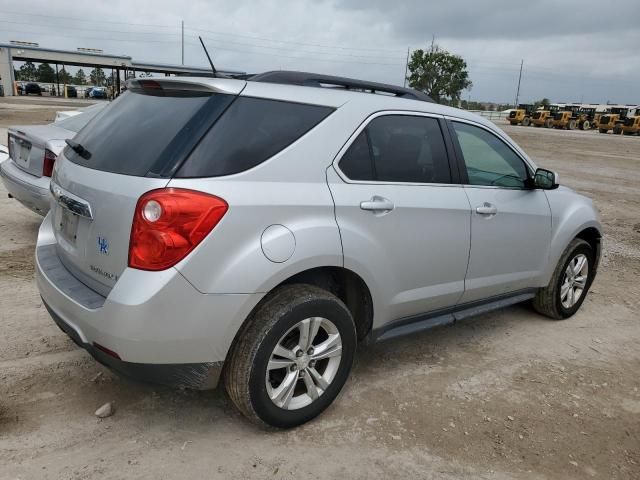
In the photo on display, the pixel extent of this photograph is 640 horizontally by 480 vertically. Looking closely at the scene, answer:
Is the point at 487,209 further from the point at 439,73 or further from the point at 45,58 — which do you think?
the point at 45,58

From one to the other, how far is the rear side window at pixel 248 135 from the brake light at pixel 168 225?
131mm

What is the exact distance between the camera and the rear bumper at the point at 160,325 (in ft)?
7.64

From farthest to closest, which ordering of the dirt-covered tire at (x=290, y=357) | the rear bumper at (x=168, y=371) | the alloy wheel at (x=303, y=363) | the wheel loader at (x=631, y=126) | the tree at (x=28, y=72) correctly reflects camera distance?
1. the tree at (x=28, y=72)
2. the wheel loader at (x=631, y=126)
3. the alloy wheel at (x=303, y=363)
4. the dirt-covered tire at (x=290, y=357)
5. the rear bumper at (x=168, y=371)

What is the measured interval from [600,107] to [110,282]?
256 ft

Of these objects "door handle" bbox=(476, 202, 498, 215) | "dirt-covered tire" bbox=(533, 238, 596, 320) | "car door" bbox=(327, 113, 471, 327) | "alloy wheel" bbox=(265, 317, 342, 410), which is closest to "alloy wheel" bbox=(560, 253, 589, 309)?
"dirt-covered tire" bbox=(533, 238, 596, 320)

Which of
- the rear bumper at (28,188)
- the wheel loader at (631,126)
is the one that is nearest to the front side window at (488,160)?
the rear bumper at (28,188)

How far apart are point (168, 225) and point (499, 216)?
235 centimetres

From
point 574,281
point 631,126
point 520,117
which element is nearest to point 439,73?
point 520,117

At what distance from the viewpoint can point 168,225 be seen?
233 cm

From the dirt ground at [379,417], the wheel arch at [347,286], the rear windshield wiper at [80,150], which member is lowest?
the dirt ground at [379,417]

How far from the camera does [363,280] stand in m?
2.98

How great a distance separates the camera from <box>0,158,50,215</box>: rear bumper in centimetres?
501

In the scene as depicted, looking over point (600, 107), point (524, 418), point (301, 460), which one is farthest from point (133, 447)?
point (600, 107)

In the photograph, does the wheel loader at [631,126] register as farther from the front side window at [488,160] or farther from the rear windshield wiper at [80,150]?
the rear windshield wiper at [80,150]
